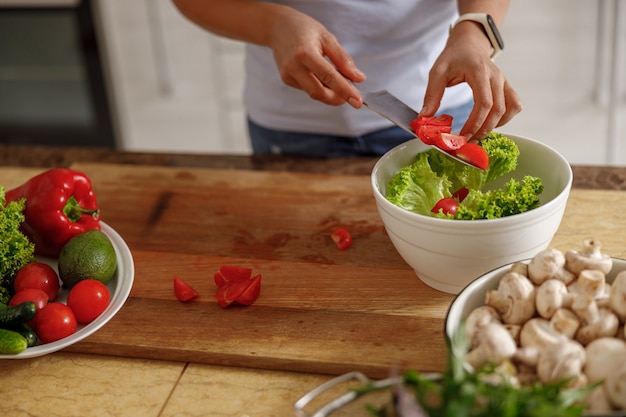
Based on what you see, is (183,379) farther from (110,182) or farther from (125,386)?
(110,182)

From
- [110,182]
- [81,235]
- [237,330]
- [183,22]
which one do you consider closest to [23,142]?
[183,22]

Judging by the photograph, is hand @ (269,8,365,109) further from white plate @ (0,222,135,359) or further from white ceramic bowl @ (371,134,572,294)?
white plate @ (0,222,135,359)

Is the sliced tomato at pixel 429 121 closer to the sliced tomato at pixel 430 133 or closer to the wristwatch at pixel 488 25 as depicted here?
the sliced tomato at pixel 430 133

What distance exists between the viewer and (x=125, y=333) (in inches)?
48.0

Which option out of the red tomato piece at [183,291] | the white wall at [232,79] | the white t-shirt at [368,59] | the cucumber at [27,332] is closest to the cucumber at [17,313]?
the cucumber at [27,332]

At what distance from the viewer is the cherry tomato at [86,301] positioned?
1222mm

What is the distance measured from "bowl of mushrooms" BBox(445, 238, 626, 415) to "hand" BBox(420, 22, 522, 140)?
0.99 ft

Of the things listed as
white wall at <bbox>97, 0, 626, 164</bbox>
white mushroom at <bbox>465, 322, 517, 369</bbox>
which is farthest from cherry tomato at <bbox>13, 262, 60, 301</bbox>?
white wall at <bbox>97, 0, 626, 164</bbox>

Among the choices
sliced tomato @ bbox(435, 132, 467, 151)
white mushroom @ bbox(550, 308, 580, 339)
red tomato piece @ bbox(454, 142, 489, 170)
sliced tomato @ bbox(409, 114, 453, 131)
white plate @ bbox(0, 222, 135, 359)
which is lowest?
white plate @ bbox(0, 222, 135, 359)

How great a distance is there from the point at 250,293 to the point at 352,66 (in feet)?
1.51

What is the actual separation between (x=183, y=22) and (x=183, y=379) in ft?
6.76

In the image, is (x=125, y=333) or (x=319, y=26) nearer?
(x=125, y=333)

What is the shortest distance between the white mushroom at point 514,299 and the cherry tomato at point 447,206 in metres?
0.21

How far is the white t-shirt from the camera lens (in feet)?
5.52
